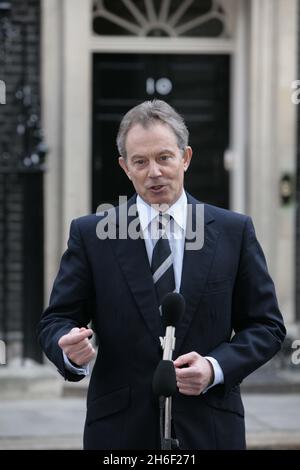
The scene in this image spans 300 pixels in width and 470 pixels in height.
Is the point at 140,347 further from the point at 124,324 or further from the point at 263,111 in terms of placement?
the point at 263,111

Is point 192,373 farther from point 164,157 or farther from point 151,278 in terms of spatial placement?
point 164,157

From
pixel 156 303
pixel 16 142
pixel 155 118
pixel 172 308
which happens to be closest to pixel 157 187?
pixel 155 118

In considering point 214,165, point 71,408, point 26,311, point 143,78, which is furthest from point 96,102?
point 71,408

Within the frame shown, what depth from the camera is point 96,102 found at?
420 inches

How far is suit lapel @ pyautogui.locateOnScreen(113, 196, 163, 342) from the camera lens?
3.36 meters

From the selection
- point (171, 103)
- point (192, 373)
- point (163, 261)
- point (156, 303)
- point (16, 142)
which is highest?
point (171, 103)

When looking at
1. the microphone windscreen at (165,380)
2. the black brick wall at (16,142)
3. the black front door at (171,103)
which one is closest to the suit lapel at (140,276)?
the microphone windscreen at (165,380)

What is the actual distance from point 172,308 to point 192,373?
21 cm

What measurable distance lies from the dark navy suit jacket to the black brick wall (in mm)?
6450

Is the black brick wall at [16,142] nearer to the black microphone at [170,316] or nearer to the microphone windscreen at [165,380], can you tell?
the black microphone at [170,316]

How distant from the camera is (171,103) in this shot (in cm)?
1081

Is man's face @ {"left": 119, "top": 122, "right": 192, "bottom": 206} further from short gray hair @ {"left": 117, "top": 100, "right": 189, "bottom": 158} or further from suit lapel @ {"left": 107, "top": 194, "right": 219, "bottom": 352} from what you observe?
suit lapel @ {"left": 107, "top": 194, "right": 219, "bottom": 352}

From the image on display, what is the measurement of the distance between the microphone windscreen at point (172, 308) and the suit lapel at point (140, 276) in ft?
0.93

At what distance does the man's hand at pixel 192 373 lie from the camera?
310 cm
